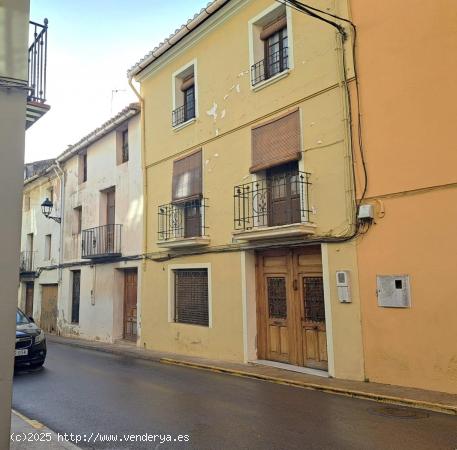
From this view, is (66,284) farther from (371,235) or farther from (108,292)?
(371,235)

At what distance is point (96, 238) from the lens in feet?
50.5

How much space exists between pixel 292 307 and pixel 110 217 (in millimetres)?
8700

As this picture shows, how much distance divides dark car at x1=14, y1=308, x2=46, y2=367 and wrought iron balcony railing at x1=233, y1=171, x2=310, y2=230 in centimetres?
482

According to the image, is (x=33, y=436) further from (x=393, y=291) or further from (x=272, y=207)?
(x=272, y=207)

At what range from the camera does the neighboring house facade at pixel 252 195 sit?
26.9ft

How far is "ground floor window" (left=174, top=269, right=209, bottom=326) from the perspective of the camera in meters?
11.1

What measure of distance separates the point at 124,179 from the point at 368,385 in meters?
10.1

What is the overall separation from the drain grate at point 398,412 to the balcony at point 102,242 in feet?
32.6

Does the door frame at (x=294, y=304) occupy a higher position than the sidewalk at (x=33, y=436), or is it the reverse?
the door frame at (x=294, y=304)

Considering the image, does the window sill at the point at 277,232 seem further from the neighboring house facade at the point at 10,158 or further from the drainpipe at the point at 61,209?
the drainpipe at the point at 61,209

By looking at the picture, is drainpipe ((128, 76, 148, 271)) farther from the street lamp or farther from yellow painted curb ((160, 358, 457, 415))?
the street lamp

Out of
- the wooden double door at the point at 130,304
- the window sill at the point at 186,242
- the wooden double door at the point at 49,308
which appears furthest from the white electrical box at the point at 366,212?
the wooden double door at the point at 49,308

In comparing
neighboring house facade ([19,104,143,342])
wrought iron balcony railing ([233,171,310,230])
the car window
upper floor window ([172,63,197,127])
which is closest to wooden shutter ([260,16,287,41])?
upper floor window ([172,63,197,127])

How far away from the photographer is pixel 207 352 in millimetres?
10656
